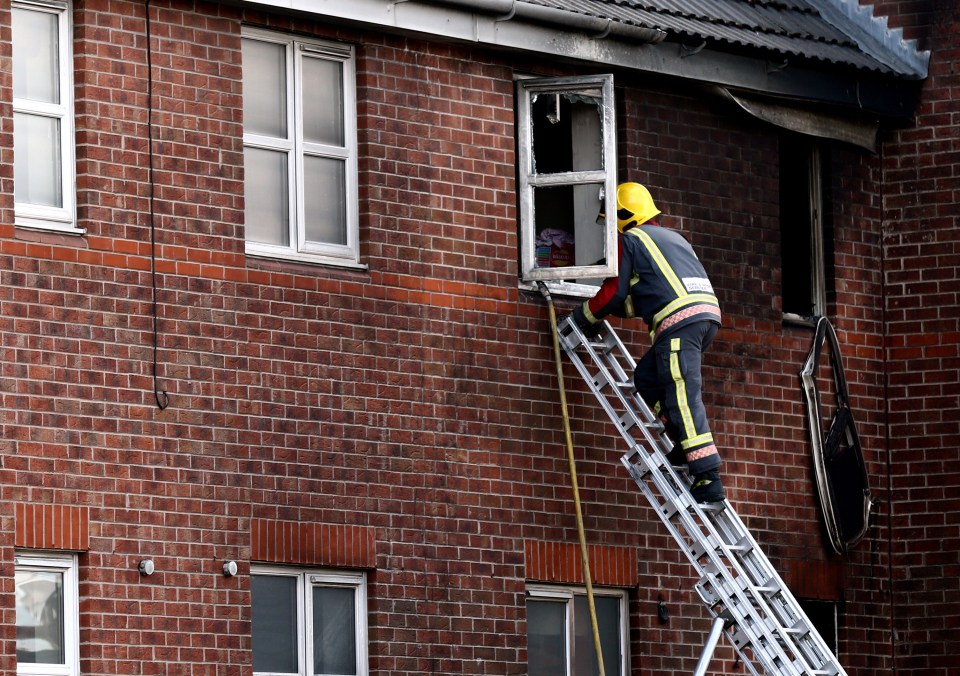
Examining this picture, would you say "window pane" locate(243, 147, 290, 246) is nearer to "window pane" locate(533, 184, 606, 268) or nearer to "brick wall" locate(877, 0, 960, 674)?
"window pane" locate(533, 184, 606, 268)

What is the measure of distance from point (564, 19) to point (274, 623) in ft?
15.5

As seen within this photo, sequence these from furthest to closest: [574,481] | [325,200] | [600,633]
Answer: [600,633], [574,481], [325,200]

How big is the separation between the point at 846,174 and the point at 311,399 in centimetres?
575

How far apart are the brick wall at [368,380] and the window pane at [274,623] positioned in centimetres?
22

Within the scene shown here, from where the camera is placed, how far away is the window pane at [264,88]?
15.9 meters

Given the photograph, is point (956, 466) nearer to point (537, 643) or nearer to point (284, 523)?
point (537, 643)

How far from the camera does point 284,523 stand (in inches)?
605

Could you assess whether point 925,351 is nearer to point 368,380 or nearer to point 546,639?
point 546,639

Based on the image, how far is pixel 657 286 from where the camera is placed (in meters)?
16.5

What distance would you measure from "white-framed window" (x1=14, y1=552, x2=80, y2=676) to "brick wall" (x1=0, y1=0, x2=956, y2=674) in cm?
10

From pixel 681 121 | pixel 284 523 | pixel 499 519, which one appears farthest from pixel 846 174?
pixel 284 523

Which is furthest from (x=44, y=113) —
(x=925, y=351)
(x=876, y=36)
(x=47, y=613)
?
(x=876, y=36)

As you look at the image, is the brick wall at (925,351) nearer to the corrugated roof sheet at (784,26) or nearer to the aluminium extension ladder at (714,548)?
the corrugated roof sheet at (784,26)

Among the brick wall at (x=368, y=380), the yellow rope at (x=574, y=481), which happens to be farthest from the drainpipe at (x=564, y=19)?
the yellow rope at (x=574, y=481)
